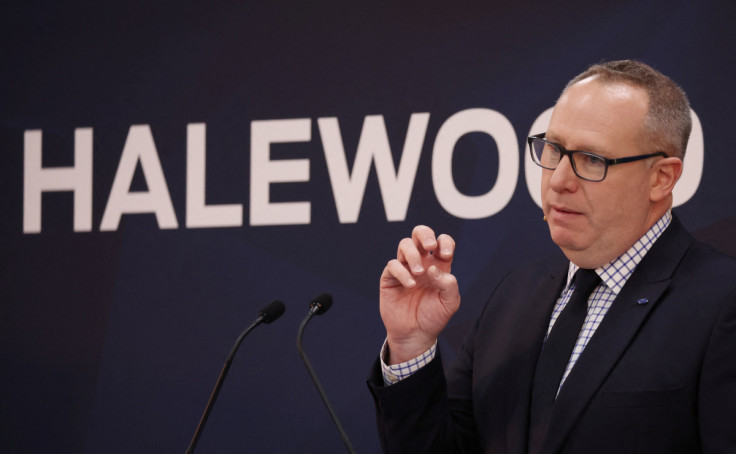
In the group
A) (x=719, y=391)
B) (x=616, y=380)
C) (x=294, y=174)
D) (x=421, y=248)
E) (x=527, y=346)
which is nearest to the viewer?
(x=719, y=391)

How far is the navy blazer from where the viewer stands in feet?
5.42

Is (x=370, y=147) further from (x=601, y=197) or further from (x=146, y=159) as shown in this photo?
(x=601, y=197)

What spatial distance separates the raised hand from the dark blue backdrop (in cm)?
130

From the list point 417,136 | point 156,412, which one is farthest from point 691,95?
point 156,412

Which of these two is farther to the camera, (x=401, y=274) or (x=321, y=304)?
(x=321, y=304)

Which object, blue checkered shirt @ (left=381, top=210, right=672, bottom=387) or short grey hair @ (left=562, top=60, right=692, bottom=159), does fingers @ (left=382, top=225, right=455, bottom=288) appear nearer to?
blue checkered shirt @ (left=381, top=210, right=672, bottom=387)

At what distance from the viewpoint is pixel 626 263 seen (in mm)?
1896

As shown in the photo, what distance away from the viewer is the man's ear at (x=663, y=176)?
6.20 ft

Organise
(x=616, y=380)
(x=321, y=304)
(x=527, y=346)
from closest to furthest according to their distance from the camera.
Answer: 1. (x=616, y=380)
2. (x=527, y=346)
3. (x=321, y=304)

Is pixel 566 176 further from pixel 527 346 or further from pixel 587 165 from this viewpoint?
pixel 527 346

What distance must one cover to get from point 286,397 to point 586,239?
1.77m

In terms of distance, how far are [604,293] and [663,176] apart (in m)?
0.30

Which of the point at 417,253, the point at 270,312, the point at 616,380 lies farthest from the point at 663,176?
the point at 270,312

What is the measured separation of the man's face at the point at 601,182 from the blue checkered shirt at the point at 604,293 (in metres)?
0.02
